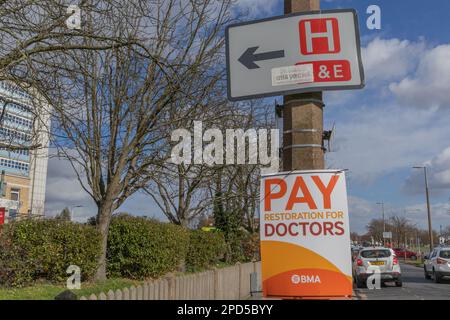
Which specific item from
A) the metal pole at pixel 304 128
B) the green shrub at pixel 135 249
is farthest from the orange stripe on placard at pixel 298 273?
the green shrub at pixel 135 249

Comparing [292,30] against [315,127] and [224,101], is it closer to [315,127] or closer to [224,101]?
[315,127]

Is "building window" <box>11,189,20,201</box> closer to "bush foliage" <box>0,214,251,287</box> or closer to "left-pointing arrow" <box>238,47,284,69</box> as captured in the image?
"bush foliage" <box>0,214,251,287</box>

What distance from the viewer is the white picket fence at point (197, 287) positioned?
6609mm

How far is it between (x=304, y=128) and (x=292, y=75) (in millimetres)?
433

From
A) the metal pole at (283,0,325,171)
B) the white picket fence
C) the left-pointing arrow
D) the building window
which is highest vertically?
the building window

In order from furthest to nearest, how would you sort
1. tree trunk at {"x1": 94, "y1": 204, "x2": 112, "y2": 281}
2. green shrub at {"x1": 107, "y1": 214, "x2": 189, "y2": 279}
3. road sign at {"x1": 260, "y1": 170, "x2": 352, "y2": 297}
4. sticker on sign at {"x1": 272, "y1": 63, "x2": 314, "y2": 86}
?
green shrub at {"x1": 107, "y1": 214, "x2": 189, "y2": 279}, tree trunk at {"x1": 94, "y1": 204, "x2": 112, "y2": 281}, sticker on sign at {"x1": 272, "y1": 63, "x2": 314, "y2": 86}, road sign at {"x1": 260, "y1": 170, "x2": 352, "y2": 297}

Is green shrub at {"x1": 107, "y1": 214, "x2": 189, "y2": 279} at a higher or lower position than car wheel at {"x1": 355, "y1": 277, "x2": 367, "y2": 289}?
higher

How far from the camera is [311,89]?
3.45 m

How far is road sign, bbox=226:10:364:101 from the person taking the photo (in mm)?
3424

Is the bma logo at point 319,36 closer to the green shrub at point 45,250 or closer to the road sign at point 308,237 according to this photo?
the road sign at point 308,237

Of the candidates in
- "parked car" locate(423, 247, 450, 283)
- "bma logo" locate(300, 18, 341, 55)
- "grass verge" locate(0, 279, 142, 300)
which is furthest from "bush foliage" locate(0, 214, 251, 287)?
"parked car" locate(423, 247, 450, 283)

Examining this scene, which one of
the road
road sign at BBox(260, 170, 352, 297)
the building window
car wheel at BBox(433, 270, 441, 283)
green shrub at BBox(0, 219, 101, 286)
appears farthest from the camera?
the building window
